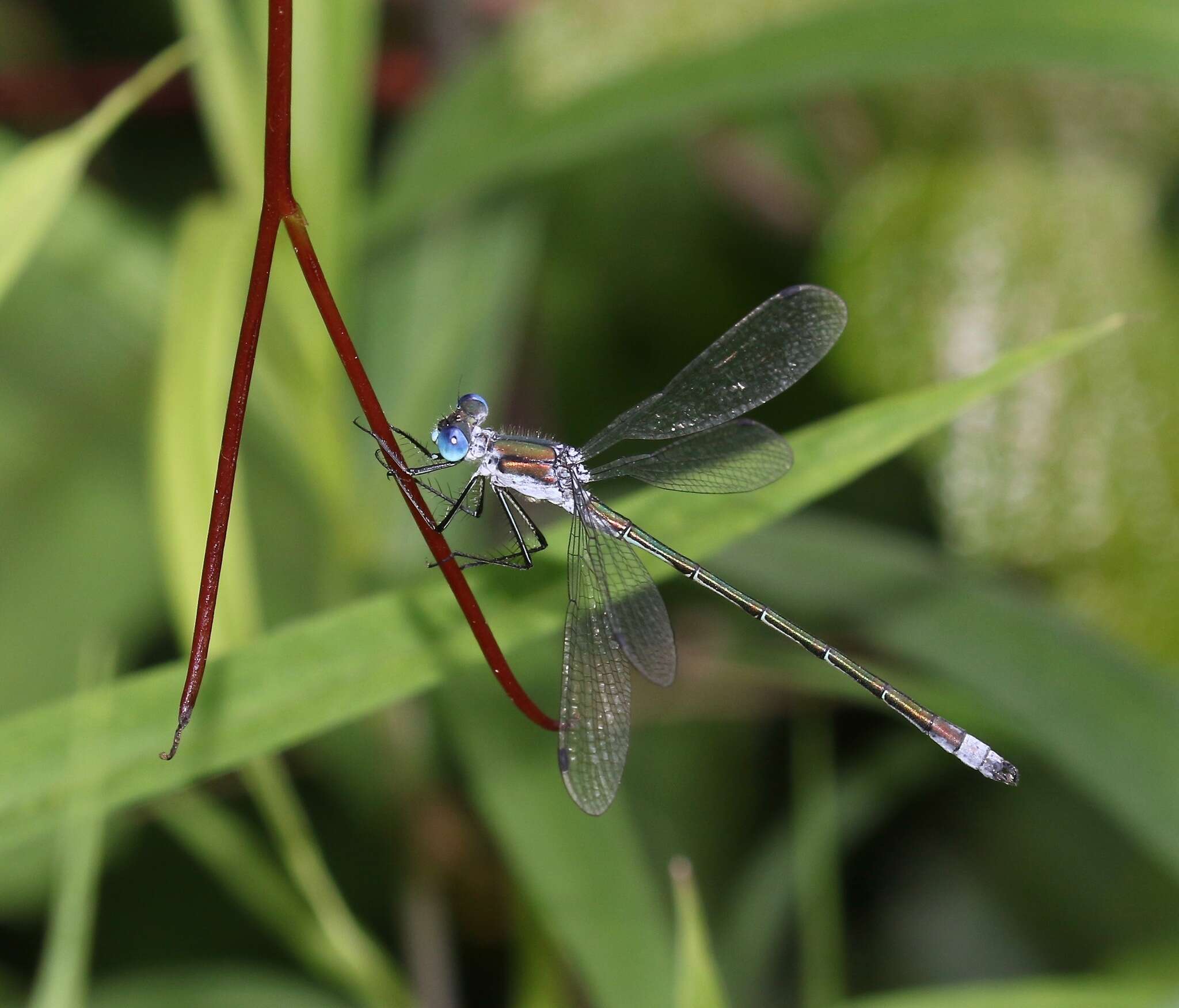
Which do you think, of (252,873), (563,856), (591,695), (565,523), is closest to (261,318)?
(591,695)

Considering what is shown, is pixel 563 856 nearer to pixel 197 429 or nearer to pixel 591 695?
pixel 591 695

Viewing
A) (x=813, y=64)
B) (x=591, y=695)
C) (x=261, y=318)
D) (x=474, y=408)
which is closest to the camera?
(x=261, y=318)

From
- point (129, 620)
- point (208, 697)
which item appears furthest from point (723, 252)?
point (208, 697)

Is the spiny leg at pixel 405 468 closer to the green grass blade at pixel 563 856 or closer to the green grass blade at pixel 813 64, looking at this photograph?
the green grass blade at pixel 563 856

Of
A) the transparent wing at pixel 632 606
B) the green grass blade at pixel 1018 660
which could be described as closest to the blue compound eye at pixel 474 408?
the transparent wing at pixel 632 606

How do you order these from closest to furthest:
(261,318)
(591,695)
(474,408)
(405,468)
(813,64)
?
(261,318)
(405,468)
(591,695)
(474,408)
(813,64)

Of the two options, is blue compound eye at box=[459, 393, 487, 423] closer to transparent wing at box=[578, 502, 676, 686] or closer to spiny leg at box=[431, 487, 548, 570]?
spiny leg at box=[431, 487, 548, 570]

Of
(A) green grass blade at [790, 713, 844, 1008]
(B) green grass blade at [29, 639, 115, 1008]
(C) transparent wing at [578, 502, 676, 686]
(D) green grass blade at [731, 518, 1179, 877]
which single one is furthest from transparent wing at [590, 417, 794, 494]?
(A) green grass blade at [790, 713, 844, 1008]
